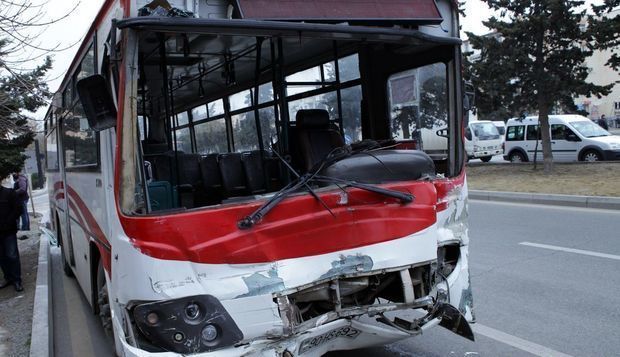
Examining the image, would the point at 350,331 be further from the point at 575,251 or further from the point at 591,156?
the point at 591,156

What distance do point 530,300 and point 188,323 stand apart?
4220 millimetres

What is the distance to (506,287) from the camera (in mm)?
6383

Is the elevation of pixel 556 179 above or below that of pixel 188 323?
above

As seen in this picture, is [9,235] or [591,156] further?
[591,156]

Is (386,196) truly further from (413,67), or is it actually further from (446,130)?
(413,67)

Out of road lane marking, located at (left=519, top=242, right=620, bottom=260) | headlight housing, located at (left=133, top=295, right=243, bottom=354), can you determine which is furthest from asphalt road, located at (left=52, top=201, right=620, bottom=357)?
headlight housing, located at (left=133, top=295, right=243, bottom=354)

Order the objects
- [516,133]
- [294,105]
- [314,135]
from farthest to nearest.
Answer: [516,133] < [294,105] < [314,135]

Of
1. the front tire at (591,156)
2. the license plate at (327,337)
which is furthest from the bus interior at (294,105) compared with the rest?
Result: the front tire at (591,156)

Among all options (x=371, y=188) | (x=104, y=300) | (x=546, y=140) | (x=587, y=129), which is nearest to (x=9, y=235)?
(x=104, y=300)

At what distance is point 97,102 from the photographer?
3285mm

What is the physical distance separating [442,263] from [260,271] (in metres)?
1.62

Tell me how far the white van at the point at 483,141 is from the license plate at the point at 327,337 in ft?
81.3

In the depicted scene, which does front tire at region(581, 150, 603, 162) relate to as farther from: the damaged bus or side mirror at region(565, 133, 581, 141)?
the damaged bus

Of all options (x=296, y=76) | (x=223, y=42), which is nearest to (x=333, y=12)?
(x=223, y=42)
